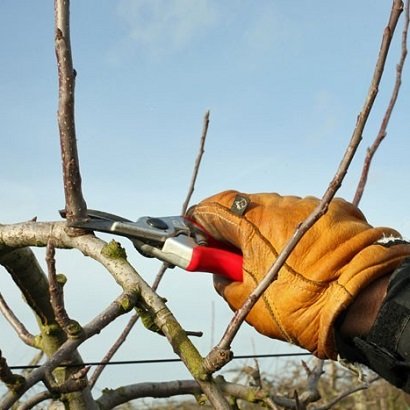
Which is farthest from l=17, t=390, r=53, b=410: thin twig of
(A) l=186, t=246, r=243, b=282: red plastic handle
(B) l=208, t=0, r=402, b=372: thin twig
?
(B) l=208, t=0, r=402, b=372: thin twig

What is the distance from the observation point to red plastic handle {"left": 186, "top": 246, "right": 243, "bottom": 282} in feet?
5.07

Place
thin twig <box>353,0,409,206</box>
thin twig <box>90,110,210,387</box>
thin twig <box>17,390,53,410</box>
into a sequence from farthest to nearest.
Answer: thin twig <box>90,110,210,387</box> < thin twig <box>353,0,409,206</box> < thin twig <box>17,390,53,410</box>

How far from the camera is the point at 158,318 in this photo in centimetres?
140

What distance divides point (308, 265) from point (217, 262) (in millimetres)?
258

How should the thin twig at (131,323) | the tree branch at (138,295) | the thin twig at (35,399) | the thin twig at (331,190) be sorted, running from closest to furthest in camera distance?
the thin twig at (331,190)
the tree branch at (138,295)
the thin twig at (35,399)
the thin twig at (131,323)

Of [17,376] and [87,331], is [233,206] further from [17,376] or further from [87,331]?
[17,376]

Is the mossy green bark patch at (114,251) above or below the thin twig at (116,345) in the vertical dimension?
below

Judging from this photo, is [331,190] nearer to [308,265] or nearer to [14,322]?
[308,265]

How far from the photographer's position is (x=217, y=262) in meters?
1.57

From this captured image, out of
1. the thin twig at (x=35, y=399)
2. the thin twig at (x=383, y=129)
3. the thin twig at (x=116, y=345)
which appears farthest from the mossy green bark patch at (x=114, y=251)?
the thin twig at (x=383, y=129)

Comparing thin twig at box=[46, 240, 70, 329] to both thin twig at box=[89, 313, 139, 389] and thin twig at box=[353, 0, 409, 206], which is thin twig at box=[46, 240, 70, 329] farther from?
thin twig at box=[353, 0, 409, 206]

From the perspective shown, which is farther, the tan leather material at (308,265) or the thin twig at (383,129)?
the thin twig at (383,129)

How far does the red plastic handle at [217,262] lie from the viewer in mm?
1546

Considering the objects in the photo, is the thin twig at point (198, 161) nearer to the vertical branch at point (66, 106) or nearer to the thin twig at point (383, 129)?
the thin twig at point (383, 129)
